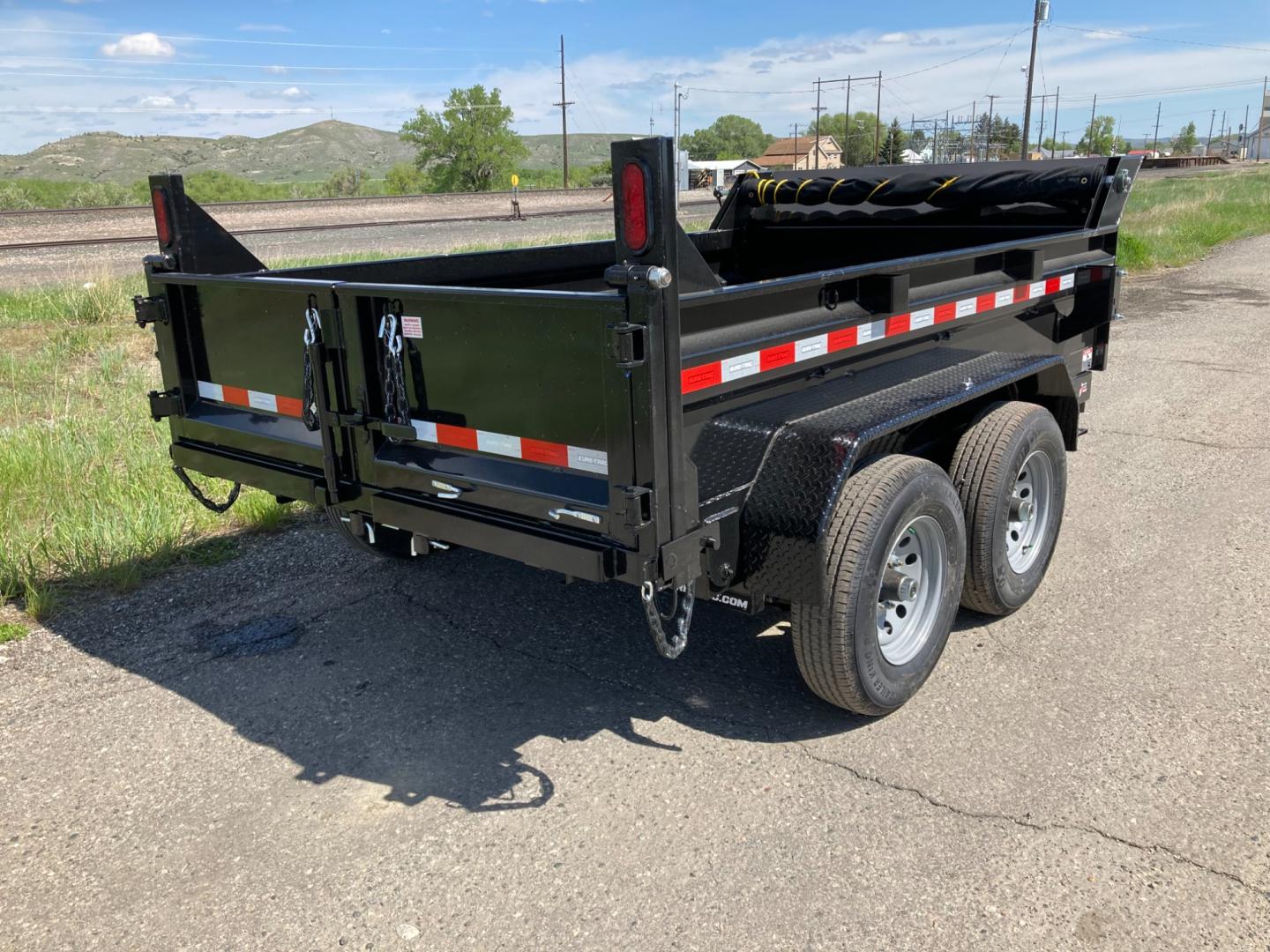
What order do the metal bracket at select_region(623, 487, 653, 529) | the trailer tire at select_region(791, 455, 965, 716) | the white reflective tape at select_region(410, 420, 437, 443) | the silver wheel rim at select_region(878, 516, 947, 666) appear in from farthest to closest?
1. the silver wheel rim at select_region(878, 516, 947, 666)
2. the white reflective tape at select_region(410, 420, 437, 443)
3. the trailer tire at select_region(791, 455, 965, 716)
4. the metal bracket at select_region(623, 487, 653, 529)

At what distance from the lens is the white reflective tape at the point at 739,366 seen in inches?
118

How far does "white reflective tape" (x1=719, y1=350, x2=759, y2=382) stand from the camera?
9.82ft

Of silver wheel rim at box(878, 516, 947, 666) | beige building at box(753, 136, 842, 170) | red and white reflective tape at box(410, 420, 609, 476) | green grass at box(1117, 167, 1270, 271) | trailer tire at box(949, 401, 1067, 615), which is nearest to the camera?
red and white reflective tape at box(410, 420, 609, 476)

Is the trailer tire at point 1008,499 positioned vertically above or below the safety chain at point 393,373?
below

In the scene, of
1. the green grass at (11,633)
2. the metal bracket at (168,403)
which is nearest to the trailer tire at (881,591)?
the metal bracket at (168,403)

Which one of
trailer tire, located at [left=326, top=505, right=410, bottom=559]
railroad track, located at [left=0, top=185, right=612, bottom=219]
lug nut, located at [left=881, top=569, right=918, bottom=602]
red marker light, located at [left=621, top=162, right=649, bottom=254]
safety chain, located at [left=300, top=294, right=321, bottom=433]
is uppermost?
red marker light, located at [left=621, top=162, right=649, bottom=254]

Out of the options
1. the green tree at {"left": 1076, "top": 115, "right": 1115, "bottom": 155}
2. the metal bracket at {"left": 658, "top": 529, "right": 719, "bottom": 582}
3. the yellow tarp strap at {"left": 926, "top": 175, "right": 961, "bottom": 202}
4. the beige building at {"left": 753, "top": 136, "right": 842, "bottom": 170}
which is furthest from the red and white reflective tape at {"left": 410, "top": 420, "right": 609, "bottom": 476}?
the green tree at {"left": 1076, "top": 115, "right": 1115, "bottom": 155}

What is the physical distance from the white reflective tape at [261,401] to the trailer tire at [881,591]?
201 centimetres

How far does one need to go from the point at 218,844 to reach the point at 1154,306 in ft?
41.6

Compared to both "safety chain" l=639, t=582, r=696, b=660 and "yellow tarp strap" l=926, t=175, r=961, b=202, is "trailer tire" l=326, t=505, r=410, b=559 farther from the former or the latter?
"yellow tarp strap" l=926, t=175, r=961, b=202

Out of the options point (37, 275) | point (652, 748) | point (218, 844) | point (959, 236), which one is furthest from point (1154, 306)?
point (37, 275)

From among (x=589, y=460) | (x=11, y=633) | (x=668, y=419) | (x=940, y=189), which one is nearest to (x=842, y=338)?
(x=668, y=419)

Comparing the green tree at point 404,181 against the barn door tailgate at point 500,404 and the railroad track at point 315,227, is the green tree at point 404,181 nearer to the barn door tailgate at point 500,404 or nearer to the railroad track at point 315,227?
the railroad track at point 315,227

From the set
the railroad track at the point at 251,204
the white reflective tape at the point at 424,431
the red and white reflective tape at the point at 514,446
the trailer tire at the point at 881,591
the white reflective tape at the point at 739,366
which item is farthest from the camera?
the railroad track at the point at 251,204
